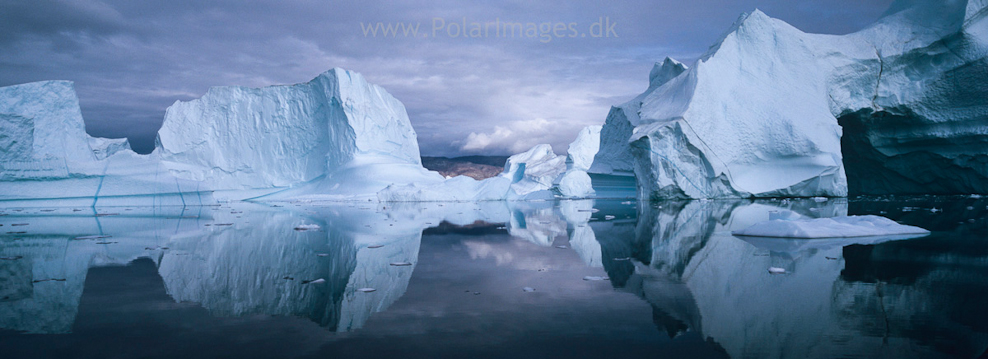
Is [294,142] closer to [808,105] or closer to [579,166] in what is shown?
[579,166]

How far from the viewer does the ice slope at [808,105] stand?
1305 centimetres

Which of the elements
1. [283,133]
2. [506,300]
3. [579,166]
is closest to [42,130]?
[283,133]

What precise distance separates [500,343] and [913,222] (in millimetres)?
6766

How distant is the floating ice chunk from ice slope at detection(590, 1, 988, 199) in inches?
320

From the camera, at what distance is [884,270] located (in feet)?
9.89

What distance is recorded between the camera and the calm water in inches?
70.3

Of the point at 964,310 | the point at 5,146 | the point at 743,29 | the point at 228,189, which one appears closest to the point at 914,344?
the point at 964,310

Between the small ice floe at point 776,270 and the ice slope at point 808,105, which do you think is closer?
the small ice floe at point 776,270

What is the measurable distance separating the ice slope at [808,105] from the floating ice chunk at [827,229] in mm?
8133

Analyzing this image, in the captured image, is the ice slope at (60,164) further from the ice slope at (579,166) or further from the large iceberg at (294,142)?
the ice slope at (579,166)

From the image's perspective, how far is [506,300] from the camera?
253 cm

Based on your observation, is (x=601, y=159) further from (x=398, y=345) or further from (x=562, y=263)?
(x=398, y=345)

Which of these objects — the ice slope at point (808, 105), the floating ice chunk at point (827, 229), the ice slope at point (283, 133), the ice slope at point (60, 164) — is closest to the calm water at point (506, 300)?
the floating ice chunk at point (827, 229)

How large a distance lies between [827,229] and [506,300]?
3.79 meters
